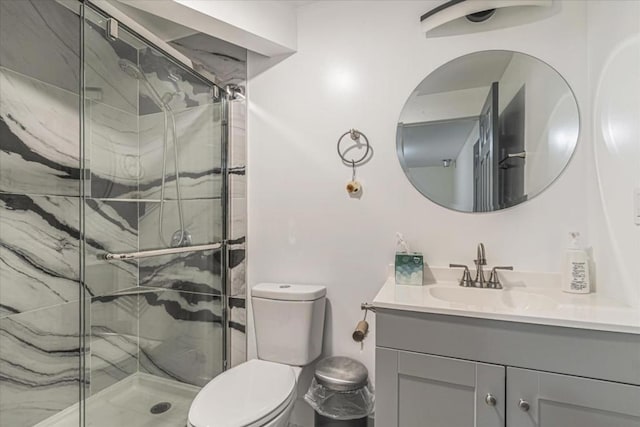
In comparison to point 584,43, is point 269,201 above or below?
below

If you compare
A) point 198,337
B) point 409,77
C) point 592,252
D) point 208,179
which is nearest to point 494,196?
point 592,252

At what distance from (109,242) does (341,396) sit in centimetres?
138

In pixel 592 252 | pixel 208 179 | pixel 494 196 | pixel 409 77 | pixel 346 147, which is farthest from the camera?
pixel 208 179

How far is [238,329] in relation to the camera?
6.52ft

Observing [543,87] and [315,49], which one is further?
[315,49]

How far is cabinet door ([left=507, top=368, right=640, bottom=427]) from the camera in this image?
940mm

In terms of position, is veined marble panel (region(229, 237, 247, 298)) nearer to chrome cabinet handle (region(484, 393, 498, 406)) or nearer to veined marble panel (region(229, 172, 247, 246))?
veined marble panel (region(229, 172, 247, 246))

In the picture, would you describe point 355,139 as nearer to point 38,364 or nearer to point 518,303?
point 518,303

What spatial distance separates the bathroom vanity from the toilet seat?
1.30 ft

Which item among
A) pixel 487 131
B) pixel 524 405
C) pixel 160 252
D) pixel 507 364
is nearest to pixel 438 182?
pixel 487 131

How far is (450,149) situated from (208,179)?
4.32 ft

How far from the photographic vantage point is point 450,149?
5.20ft

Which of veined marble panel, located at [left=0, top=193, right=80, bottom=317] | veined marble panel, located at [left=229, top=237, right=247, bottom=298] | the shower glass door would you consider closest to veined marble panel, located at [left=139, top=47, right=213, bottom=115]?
the shower glass door

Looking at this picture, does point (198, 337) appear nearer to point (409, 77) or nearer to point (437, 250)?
point (437, 250)
